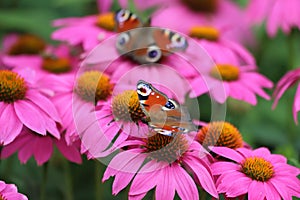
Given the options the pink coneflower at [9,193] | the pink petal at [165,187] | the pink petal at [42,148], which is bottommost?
the pink coneflower at [9,193]

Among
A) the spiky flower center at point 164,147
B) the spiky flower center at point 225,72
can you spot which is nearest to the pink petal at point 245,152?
the spiky flower center at point 164,147

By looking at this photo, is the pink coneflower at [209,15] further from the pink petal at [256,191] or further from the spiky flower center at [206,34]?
the pink petal at [256,191]

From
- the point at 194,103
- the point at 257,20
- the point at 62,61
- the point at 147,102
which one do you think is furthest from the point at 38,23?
the point at 147,102

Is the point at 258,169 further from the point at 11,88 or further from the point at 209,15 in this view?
the point at 209,15

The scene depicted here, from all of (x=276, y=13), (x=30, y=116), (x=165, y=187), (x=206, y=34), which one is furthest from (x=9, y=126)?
(x=276, y=13)

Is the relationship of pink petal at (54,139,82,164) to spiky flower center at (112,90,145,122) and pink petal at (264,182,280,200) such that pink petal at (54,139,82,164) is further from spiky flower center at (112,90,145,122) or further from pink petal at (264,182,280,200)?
pink petal at (264,182,280,200)
